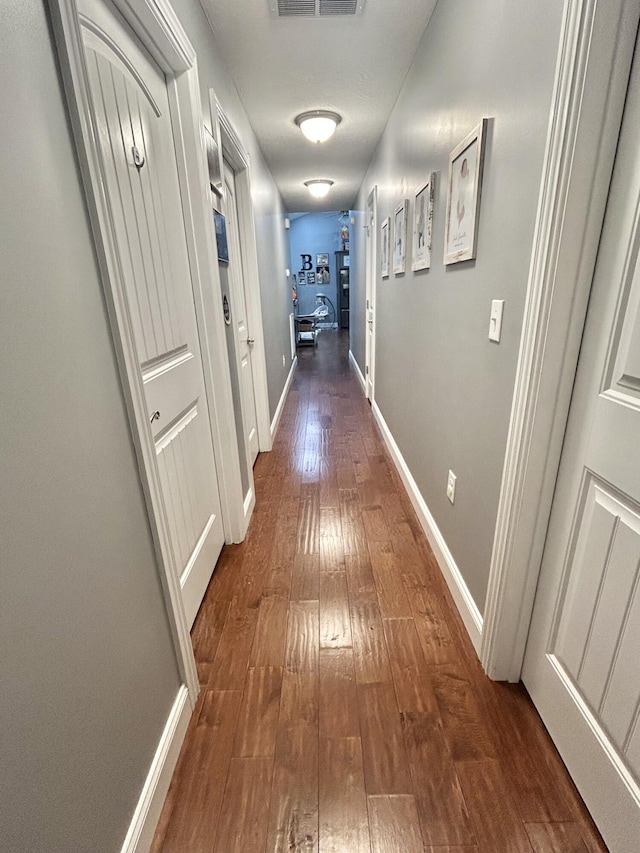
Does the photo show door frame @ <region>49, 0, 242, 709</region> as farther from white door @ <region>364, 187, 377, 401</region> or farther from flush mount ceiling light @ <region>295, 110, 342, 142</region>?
white door @ <region>364, 187, 377, 401</region>

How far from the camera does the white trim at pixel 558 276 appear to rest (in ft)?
2.48

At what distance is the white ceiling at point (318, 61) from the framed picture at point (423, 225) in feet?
2.22

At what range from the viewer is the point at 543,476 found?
1.03 meters

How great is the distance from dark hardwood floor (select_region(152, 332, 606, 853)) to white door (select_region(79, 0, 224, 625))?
0.33 metres

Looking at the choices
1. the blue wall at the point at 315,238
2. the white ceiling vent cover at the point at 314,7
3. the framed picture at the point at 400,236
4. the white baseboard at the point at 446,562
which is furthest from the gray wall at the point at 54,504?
the blue wall at the point at 315,238

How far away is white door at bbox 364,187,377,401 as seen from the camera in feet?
12.2

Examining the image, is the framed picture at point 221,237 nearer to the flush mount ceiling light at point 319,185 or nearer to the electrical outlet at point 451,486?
the electrical outlet at point 451,486

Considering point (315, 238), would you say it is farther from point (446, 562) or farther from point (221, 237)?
point (446, 562)

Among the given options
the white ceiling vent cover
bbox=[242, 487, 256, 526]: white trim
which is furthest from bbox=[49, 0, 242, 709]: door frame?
the white ceiling vent cover

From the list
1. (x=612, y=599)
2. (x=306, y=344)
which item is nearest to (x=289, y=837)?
(x=612, y=599)

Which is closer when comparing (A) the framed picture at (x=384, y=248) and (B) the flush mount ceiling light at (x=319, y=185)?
(A) the framed picture at (x=384, y=248)

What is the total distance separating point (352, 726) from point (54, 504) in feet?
3.45

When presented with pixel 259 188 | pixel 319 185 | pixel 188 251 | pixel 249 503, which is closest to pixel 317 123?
pixel 259 188

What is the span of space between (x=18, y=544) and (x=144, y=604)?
465mm
